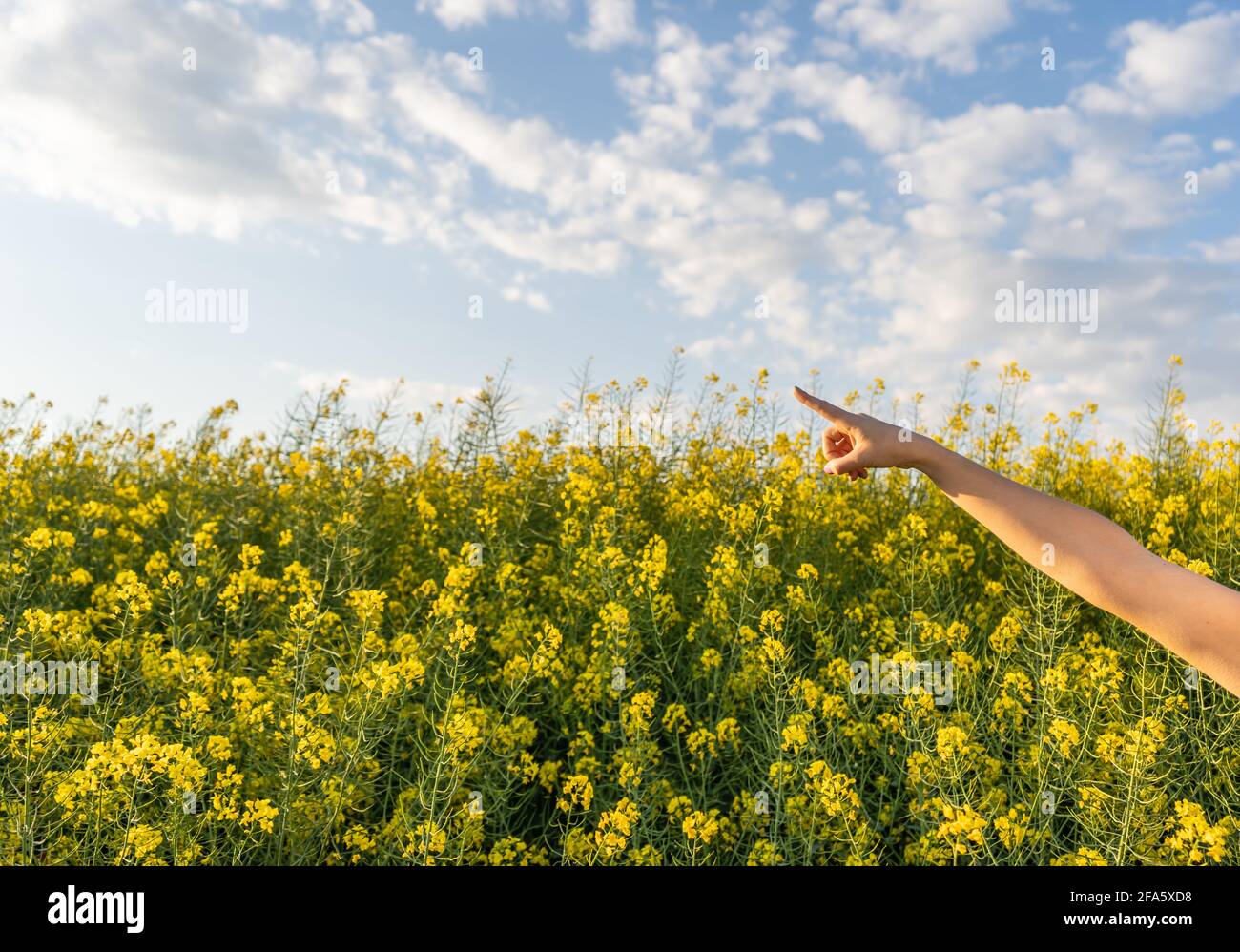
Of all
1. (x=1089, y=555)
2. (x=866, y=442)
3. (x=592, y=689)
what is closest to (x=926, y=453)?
(x=866, y=442)

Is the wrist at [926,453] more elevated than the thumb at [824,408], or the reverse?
the thumb at [824,408]

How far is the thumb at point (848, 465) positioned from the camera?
5.51ft

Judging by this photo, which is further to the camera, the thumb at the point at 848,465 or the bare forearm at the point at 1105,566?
the thumb at the point at 848,465

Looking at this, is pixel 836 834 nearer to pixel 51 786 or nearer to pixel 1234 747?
pixel 1234 747

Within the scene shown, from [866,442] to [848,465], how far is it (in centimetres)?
6

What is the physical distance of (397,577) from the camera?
496cm

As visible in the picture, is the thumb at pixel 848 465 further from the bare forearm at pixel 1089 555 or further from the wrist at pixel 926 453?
the wrist at pixel 926 453

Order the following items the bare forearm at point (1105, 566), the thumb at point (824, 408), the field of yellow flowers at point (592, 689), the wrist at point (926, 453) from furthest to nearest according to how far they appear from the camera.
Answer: the field of yellow flowers at point (592, 689)
the thumb at point (824, 408)
the wrist at point (926, 453)
the bare forearm at point (1105, 566)

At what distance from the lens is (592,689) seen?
371 centimetres

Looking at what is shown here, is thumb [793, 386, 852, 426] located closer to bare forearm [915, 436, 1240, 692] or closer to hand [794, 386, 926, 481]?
hand [794, 386, 926, 481]

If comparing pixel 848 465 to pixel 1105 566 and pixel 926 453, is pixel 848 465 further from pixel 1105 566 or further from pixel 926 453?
pixel 1105 566

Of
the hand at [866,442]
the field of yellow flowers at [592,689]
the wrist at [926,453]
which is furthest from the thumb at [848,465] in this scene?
the field of yellow flowers at [592,689]
